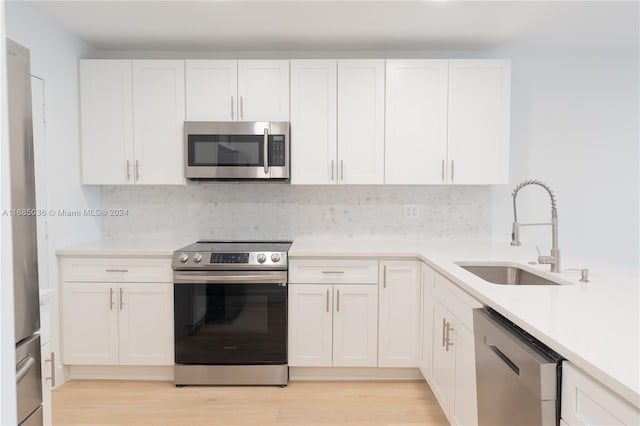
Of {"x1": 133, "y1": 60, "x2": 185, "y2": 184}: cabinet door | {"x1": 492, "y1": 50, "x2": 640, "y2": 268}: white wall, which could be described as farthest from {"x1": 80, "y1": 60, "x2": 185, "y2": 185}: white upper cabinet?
{"x1": 492, "y1": 50, "x2": 640, "y2": 268}: white wall

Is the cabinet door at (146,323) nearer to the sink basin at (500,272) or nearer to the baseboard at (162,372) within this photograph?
the baseboard at (162,372)

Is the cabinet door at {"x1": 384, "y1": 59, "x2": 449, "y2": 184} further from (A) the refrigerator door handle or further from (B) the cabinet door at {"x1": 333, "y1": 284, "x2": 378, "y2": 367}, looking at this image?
(A) the refrigerator door handle

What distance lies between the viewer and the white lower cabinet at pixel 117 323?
9.05 ft

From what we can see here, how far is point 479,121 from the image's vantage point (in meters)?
2.97

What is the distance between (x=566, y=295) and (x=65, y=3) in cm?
306

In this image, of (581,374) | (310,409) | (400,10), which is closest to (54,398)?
(310,409)

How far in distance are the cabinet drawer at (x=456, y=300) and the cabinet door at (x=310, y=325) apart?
0.76 meters

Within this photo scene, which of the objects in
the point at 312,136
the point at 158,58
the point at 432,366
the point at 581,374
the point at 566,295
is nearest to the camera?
the point at 581,374

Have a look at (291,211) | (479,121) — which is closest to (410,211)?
(479,121)

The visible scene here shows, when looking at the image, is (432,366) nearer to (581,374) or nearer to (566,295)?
(566,295)

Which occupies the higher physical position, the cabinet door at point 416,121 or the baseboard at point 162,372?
the cabinet door at point 416,121

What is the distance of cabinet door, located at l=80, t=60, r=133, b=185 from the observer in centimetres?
297

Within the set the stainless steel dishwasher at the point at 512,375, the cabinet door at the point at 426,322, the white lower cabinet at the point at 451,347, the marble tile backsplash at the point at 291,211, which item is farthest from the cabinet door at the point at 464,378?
the marble tile backsplash at the point at 291,211

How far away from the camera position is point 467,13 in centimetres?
258
